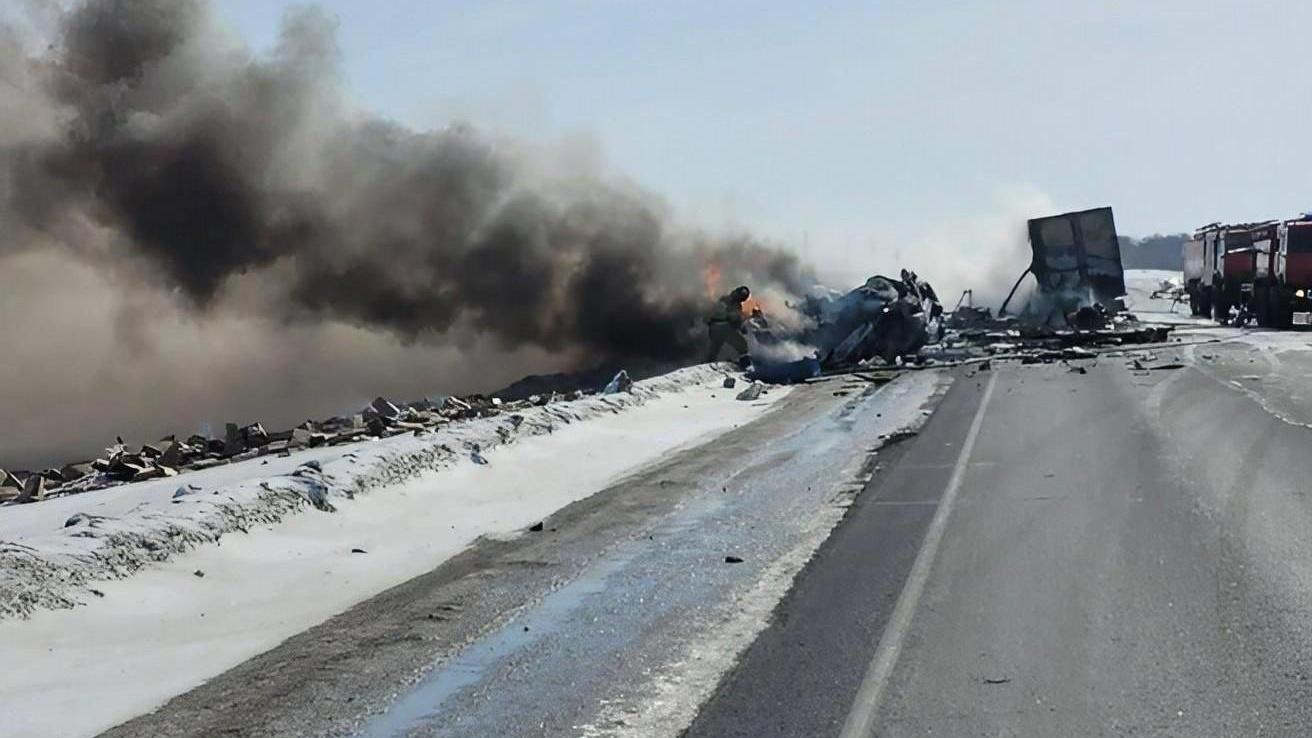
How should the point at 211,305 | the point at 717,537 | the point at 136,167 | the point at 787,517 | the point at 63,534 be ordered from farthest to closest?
the point at 211,305, the point at 136,167, the point at 787,517, the point at 717,537, the point at 63,534

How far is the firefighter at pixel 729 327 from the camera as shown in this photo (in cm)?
3262

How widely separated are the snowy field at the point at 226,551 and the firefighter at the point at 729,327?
50.8 feet

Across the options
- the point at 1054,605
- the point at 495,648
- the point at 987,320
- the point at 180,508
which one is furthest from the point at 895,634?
the point at 987,320

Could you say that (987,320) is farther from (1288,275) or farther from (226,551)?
(226,551)

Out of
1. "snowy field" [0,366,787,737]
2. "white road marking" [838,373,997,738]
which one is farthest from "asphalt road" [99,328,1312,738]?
"snowy field" [0,366,787,737]

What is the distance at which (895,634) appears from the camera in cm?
757

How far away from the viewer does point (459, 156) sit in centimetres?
3142

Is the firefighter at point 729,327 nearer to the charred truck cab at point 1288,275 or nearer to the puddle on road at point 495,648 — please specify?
the charred truck cab at point 1288,275

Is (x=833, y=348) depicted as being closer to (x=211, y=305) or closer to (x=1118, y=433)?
(x=211, y=305)

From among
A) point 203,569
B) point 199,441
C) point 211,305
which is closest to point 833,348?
point 211,305

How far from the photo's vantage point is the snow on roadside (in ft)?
29.6

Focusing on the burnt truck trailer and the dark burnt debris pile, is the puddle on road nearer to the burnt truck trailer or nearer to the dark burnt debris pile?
the dark burnt debris pile

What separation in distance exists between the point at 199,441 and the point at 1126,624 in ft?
53.3

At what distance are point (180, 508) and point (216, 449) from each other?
9.04m
